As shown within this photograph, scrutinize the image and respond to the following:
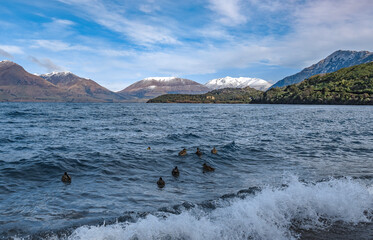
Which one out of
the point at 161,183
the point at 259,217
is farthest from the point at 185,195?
the point at 259,217

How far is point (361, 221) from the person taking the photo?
9.18m

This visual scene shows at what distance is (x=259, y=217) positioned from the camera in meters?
Result: 9.12

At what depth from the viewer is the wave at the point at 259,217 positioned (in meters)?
8.11

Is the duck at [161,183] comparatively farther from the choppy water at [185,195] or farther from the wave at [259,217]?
the wave at [259,217]

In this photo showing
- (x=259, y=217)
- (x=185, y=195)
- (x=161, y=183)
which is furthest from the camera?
(x=161, y=183)

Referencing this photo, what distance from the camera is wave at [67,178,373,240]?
811 centimetres

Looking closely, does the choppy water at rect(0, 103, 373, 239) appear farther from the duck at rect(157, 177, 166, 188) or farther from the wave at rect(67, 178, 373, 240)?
the duck at rect(157, 177, 166, 188)

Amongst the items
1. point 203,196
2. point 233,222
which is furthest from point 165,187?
point 233,222

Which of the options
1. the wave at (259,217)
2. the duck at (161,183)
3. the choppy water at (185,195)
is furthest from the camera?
the duck at (161,183)

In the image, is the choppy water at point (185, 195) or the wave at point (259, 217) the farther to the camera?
the choppy water at point (185, 195)

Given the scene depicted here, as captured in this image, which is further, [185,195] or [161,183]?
[161,183]

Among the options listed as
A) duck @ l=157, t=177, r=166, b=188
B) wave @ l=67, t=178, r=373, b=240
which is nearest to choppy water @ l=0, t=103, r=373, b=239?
wave @ l=67, t=178, r=373, b=240

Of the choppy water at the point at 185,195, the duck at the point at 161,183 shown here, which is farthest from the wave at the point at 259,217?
the duck at the point at 161,183

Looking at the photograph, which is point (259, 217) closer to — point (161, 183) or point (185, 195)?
point (185, 195)
